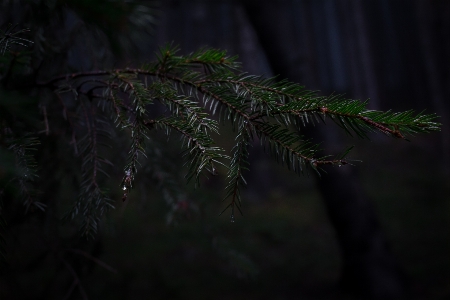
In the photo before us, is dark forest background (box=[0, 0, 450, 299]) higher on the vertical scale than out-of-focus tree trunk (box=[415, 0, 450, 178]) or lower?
lower

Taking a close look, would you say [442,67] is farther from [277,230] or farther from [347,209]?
[347,209]

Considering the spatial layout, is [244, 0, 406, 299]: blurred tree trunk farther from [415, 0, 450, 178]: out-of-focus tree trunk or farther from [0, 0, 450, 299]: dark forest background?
[415, 0, 450, 178]: out-of-focus tree trunk

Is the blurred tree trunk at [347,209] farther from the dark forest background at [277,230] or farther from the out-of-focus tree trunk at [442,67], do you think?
the out-of-focus tree trunk at [442,67]

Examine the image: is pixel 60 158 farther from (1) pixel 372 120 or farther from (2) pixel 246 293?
(2) pixel 246 293

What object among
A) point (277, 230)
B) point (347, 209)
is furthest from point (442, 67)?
point (347, 209)

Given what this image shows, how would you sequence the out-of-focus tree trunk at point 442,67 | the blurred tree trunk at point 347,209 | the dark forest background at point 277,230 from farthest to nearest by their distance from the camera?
the out-of-focus tree trunk at point 442,67, the blurred tree trunk at point 347,209, the dark forest background at point 277,230

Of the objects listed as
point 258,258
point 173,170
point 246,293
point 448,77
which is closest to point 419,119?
point 173,170

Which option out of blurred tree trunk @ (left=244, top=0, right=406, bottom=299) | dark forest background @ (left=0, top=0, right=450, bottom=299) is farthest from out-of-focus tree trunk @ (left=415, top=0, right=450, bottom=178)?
blurred tree trunk @ (left=244, top=0, right=406, bottom=299)

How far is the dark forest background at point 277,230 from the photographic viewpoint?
7.79 feet

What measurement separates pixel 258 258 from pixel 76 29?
5.01 metres

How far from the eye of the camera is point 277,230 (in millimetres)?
7559

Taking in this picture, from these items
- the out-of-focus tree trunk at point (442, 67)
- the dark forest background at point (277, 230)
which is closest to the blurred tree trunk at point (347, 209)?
the dark forest background at point (277, 230)

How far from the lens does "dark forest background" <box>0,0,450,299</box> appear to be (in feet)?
7.79

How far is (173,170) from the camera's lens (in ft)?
7.49
